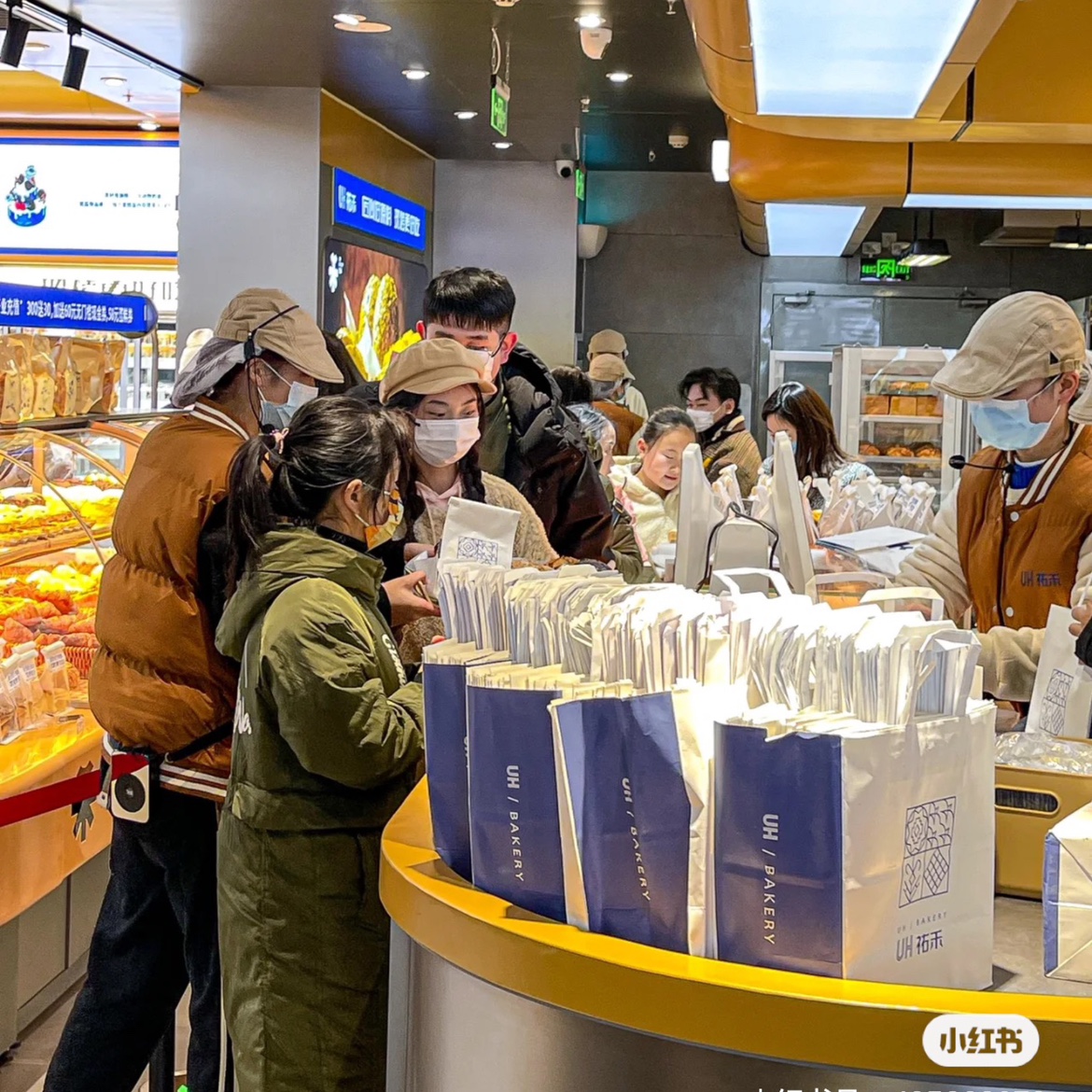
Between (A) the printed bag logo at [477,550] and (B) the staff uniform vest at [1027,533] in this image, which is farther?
(B) the staff uniform vest at [1027,533]

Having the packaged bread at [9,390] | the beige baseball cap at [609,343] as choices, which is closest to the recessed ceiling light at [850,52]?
the packaged bread at [9,390]

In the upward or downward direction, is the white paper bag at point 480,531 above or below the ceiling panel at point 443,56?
below

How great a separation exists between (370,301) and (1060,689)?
7.32 metres

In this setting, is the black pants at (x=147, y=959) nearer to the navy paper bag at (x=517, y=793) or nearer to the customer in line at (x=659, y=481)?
the navy paper bag at (x=517, y=793)

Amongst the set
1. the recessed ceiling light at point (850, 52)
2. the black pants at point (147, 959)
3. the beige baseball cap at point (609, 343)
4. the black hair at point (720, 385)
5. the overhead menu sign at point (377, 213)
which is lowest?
the black pants at point (147, 959)

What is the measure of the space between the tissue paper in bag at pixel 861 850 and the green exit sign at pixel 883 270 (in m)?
12.2

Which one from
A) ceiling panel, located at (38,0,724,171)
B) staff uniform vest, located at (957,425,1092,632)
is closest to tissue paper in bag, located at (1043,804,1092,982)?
staff uniform vest, located at (957,425,1092,632)

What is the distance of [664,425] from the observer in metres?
6.34

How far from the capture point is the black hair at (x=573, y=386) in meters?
6.12

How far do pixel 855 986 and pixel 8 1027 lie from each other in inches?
121

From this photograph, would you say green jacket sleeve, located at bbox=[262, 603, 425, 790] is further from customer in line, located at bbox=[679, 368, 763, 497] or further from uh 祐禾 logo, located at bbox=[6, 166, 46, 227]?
uh 祐禾 logo, located at bbox=[6, 166, 46, 227]

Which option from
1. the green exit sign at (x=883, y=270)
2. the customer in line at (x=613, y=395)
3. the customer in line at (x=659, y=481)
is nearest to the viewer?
the customer in line at (x=659, y=481)

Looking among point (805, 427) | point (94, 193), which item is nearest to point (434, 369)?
point (805, 427)

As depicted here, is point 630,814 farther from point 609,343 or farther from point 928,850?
point 609,343
